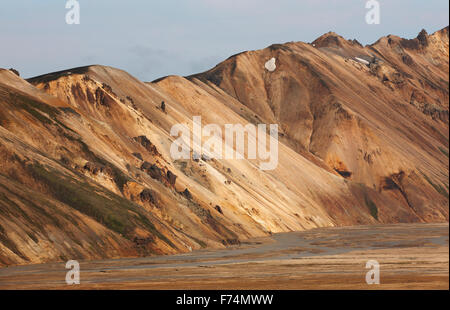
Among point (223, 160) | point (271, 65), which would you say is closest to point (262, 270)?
point (223, 160)

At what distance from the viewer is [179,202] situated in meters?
66.0

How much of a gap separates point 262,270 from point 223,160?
49.4 meters

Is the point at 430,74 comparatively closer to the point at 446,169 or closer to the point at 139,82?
the point at 446,169

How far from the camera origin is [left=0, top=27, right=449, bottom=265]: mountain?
5234 centimetres

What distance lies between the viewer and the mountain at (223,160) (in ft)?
172

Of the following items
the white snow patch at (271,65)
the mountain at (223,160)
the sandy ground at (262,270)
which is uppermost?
the white snow patch at (271,65)

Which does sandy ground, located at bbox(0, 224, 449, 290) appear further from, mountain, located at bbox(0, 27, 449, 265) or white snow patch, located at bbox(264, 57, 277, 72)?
white snow patch, located at bbox(264, 57, 277, 72)

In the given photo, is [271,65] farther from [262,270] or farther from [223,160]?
[262,270]

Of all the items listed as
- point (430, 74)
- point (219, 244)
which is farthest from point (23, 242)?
point (430, 74)

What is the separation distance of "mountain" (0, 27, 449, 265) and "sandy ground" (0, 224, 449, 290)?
434cm

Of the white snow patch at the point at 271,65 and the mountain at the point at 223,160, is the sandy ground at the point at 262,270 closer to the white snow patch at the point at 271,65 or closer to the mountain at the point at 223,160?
the mountain at the point at 223,160

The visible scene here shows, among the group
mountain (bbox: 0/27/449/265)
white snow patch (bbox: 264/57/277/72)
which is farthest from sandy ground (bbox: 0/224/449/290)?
white snow patch (bbox: 264/57/277/72)

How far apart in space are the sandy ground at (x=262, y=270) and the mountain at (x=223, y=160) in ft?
14.2

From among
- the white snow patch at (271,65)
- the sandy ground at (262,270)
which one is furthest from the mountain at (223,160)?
the sandy ground at (262,270)
